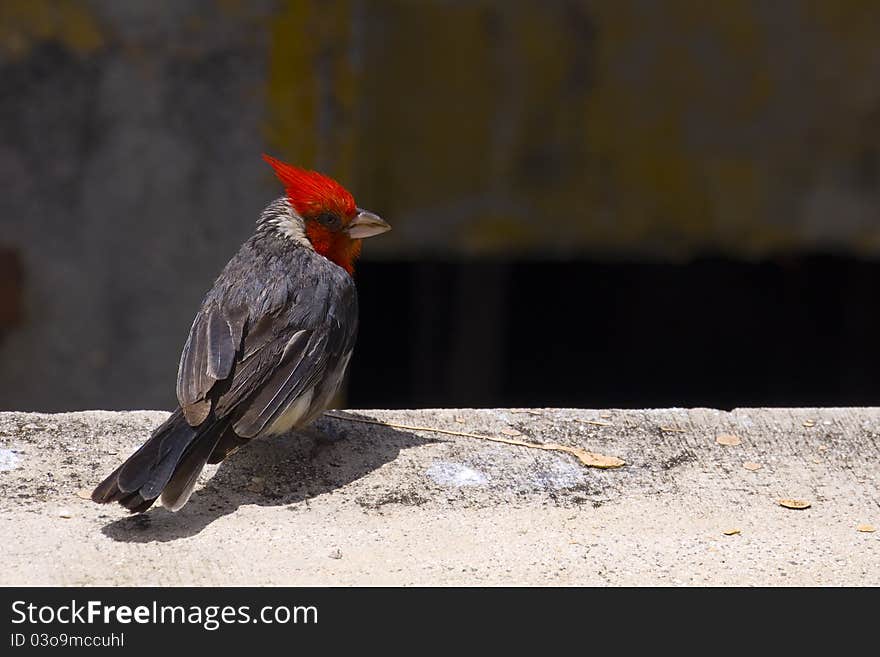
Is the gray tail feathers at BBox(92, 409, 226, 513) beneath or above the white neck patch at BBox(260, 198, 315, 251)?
beneath

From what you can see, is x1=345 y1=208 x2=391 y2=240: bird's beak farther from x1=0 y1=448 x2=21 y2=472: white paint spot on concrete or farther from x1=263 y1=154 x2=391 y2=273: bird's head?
x1=0 y1=448 x2=21 y2=472: white paint spot on concrete

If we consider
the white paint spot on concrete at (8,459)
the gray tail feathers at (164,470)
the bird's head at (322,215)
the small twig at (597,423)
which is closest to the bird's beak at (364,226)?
the bird's head at (322,215)

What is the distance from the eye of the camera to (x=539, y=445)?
3.61 m

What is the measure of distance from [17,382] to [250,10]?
175 centimetres

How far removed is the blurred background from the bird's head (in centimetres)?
165

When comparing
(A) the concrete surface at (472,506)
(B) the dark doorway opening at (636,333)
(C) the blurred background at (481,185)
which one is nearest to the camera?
(A) the concrete surface at (472,506)

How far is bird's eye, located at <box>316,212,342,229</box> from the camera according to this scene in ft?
12.8

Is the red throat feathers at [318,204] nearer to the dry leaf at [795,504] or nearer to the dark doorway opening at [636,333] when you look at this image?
the dry leaf at [795,504]

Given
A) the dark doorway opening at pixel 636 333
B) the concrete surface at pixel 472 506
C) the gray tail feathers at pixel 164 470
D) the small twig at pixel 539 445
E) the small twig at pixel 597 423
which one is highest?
the gray tail feathers at pixel 164 470

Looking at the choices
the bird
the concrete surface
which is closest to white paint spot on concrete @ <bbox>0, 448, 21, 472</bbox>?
the concrete surface

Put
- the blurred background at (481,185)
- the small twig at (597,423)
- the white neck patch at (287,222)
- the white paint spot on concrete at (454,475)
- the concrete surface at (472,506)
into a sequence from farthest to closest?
the blurred background at (481,185) → the white neck patch at (287,222) → the small twig at (597,423) → the white paint spot on concrete at (454,475) → the concrete surface at (472,506)

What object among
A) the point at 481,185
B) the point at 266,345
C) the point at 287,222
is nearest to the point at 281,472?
the point at 266,345

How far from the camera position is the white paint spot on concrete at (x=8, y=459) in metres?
3.32

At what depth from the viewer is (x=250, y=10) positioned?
212 inches
